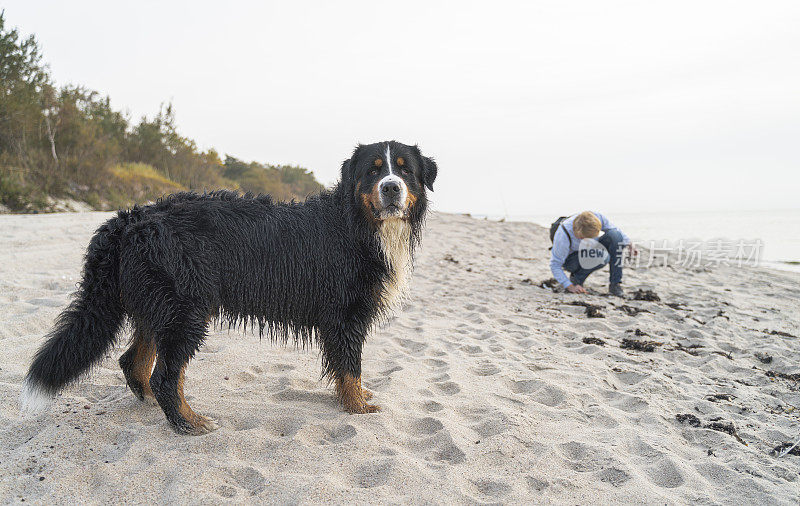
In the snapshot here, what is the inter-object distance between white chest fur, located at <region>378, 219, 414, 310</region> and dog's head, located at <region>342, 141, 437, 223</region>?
0.09m

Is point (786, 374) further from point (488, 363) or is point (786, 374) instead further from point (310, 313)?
point (310, 313)

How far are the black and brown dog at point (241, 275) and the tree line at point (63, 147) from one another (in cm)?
765

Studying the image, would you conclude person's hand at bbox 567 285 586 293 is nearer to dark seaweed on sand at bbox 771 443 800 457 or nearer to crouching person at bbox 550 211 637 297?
crouching person at bbox 550 211 637 297

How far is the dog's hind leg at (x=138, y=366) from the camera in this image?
3.33m

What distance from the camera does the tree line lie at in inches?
488

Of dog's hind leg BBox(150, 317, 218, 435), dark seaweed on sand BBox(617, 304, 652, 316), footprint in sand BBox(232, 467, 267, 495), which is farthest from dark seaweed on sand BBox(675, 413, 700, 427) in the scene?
dog's hind leg BBox(150, 317, 218, 435)

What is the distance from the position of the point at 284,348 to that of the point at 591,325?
3.61 m

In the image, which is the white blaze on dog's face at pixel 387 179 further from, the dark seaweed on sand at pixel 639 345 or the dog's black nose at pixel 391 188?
the dark seaweed on sand at pixel 639 345

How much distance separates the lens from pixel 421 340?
5.02 metres

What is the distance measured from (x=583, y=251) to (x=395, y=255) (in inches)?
198

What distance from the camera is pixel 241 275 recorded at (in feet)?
10.7

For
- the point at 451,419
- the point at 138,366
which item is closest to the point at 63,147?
the point at 138,366

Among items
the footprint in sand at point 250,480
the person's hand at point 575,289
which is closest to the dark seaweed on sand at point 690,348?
the person's hand at point 575,289

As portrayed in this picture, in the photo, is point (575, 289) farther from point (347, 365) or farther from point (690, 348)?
point (347, 365)
